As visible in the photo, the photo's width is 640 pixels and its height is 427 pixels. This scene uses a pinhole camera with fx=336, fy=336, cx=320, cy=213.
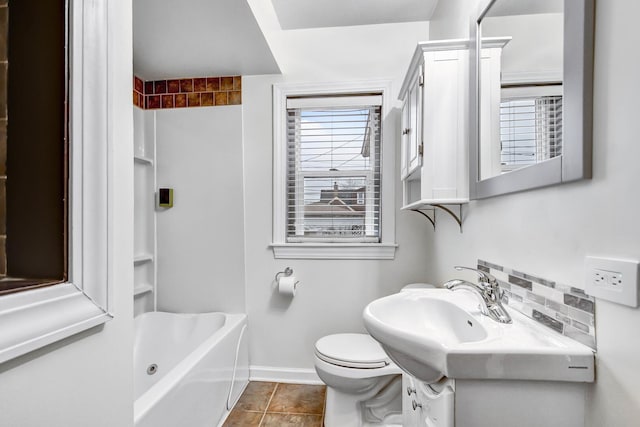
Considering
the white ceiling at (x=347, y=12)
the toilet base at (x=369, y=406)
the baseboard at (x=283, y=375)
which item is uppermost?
the white ceiling at (x=347, y=12)

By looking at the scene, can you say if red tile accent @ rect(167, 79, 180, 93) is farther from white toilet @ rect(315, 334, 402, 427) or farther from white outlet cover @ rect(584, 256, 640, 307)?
white outlet cover @ rect(584, 256, 640, 307)

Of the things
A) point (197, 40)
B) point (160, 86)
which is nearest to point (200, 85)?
point (160, 86)

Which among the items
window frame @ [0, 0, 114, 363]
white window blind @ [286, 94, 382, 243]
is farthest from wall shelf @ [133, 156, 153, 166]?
window frame @ [0, 0, 114, 363]

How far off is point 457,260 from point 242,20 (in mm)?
1623

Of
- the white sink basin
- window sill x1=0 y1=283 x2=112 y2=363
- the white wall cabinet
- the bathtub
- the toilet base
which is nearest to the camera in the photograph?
window sill x1=0 y1=283 x2=112 y2=363

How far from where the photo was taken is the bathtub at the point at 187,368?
1375 millimetres

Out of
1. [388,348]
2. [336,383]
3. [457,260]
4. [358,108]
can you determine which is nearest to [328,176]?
[358,108]

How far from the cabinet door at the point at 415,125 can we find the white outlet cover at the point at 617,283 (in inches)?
35.2

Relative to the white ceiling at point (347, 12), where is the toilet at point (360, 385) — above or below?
below

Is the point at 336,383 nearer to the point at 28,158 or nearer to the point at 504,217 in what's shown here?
the point at 504,217

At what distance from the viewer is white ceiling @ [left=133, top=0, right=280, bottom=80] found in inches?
63.9

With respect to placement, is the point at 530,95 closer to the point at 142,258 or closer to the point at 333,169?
the point at 333,169

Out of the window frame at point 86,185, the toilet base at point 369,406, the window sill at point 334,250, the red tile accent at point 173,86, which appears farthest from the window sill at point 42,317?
the red tile accent at point 173,86

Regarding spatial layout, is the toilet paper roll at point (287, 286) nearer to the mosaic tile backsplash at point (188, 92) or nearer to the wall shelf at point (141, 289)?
the wall shelf at point (141, 289)
